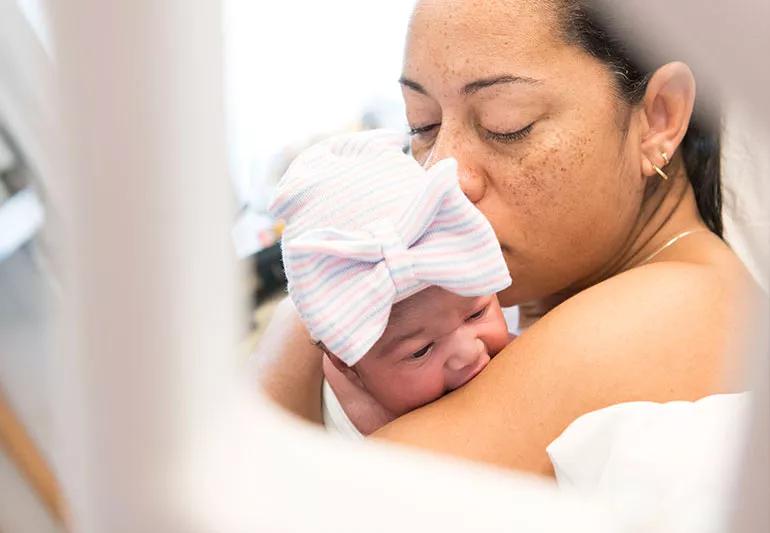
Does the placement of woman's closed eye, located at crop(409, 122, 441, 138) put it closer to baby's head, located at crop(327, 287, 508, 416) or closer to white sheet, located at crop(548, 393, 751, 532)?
baby's head, located at crop(327, 287, 508, 416)

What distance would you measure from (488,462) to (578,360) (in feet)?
0.39

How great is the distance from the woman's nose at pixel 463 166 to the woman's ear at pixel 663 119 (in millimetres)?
184

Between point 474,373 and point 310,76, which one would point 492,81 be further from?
point 310,76

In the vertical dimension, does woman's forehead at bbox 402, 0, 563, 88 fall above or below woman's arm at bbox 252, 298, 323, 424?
above

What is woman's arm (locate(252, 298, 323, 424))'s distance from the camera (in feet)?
3.44

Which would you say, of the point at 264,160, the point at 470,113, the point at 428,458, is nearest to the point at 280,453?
the point at 428,458

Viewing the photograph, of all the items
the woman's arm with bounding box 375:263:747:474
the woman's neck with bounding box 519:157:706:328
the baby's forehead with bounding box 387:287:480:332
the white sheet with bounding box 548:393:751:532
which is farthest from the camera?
the woman's neck with bounding box 519:157:706:328

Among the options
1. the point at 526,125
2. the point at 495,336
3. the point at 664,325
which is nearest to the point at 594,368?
the point at 664,325

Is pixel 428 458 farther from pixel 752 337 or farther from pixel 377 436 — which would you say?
pixel 377 436

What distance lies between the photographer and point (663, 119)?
0.92 m

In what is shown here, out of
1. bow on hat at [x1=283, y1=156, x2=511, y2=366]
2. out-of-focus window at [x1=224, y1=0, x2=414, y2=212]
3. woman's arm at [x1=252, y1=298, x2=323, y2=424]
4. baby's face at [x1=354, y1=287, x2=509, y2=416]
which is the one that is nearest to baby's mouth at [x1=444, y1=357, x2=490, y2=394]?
baby's face at [x1=354, y1=287, x2=509, y2=416]

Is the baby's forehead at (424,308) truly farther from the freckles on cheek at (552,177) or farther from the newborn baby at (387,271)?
the freckles on cheek at (552,177)

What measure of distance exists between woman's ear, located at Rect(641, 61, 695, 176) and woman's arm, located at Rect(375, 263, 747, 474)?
190 millimetres

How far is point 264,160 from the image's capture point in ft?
6.06
